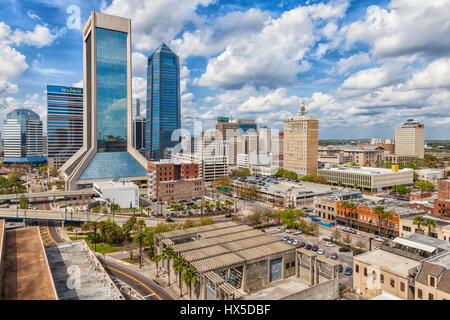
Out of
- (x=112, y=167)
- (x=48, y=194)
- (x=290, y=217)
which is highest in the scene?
(x=112, y=167)

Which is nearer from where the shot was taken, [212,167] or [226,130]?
[212,167]

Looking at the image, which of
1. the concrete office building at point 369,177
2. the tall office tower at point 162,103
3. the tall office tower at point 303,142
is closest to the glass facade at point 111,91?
the tall office tower at point 162,103

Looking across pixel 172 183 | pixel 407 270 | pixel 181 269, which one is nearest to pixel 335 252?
pixel 407 270

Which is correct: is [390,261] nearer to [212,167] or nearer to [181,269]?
[181,269]

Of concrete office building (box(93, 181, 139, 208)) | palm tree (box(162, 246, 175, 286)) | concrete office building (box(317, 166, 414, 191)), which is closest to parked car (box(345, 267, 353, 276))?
palm tree (box(162, 246, 175, 286))

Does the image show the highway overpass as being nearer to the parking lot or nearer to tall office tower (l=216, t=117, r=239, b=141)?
the parking lot

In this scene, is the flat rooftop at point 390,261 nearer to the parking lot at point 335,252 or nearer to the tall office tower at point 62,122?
the parking lot at point 335,252

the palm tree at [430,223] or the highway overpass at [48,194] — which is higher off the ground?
the palm tree at [430,223]
